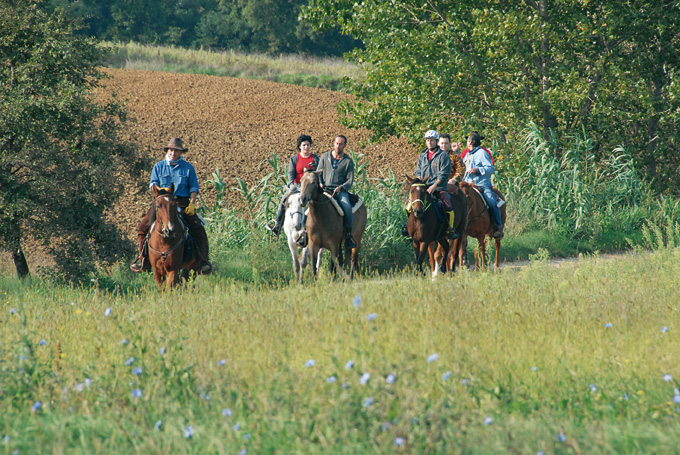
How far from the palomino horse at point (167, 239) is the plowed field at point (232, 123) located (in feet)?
27.0

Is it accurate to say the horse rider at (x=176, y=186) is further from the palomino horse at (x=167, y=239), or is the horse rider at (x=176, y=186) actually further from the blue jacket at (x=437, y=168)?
the blue jacket at (x=437, y=168)

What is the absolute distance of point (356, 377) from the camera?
4906 mm

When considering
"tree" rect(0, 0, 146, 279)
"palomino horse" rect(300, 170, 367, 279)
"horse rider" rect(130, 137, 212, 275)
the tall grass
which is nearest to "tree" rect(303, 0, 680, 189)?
"palomino horse" rect(300, 170, 367, 279)

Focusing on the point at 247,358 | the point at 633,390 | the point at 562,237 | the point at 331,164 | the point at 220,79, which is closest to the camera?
the point at 633,390

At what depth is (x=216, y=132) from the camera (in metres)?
27.3

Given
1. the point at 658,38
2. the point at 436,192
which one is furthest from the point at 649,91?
the point at 436,192

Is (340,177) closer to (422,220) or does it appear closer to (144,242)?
(422,220)

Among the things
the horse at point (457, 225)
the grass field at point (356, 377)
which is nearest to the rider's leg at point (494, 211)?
the horse at point (457, 225)

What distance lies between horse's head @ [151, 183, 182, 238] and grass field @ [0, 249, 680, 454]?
164 centimetres

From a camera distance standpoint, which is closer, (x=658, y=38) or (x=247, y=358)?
(x=247, y=358)

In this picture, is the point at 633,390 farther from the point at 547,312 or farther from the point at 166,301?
the point at 166,301

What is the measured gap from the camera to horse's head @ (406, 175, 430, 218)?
11.0 metres

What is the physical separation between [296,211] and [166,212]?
270cm

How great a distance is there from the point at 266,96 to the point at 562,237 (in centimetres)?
2113
